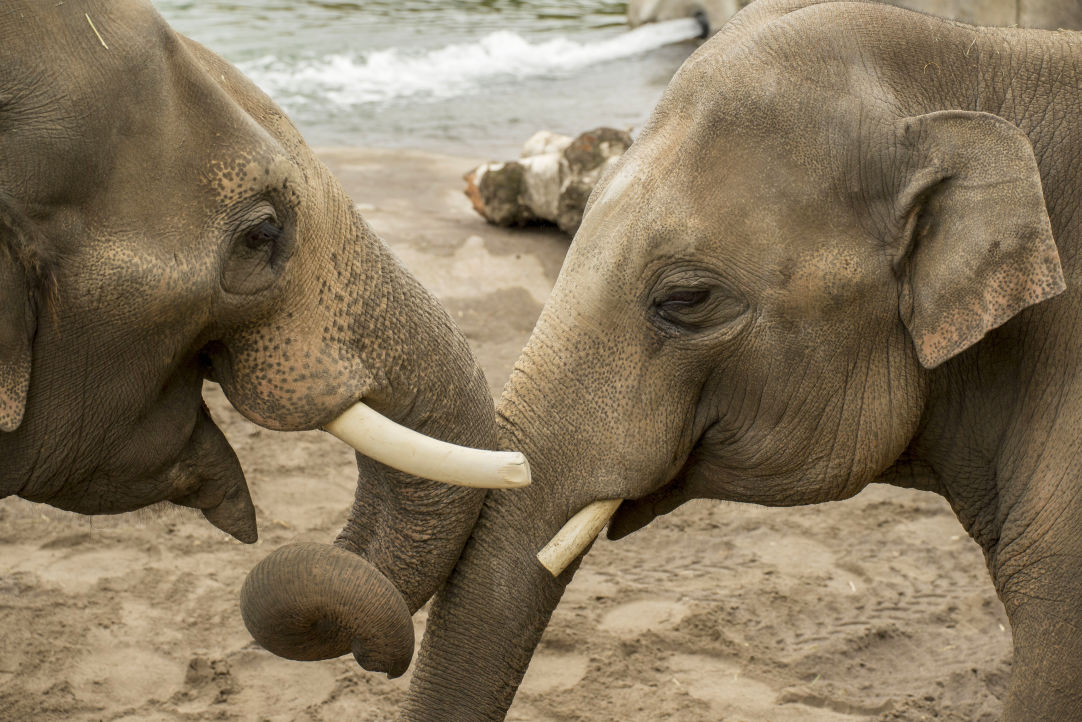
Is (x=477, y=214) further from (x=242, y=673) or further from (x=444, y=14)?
(x=444, y=14)

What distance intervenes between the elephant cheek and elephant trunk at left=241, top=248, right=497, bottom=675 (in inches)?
7.7

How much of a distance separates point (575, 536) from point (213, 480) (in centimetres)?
67

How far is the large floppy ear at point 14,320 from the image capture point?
6.50 feet

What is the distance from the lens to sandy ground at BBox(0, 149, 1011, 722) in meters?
3.52

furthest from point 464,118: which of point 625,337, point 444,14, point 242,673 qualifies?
point 625,337

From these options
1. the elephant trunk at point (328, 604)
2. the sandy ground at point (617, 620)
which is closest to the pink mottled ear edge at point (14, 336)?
the elephant trunk at point (328, 604)

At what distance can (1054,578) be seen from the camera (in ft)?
8.08

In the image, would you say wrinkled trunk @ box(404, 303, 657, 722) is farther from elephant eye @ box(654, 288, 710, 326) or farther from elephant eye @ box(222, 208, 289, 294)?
elephant eye @ box(222, 208, 289, 294)

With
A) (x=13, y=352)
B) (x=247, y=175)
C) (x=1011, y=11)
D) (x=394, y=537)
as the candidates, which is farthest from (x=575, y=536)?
(x=1011, y=11)

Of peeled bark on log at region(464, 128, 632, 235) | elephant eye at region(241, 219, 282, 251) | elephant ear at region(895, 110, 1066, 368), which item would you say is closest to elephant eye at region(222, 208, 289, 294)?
elephant eye at region(241, 219, 282, 251)

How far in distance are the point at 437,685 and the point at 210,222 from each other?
1008mm

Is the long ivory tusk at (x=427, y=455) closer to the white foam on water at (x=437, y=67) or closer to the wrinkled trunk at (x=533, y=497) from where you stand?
the wrinkled trunk at (x=533, y=497)

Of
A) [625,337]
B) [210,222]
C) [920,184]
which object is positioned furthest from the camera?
[625,337]

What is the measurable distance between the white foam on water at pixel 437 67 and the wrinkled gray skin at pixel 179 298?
9.28 m
